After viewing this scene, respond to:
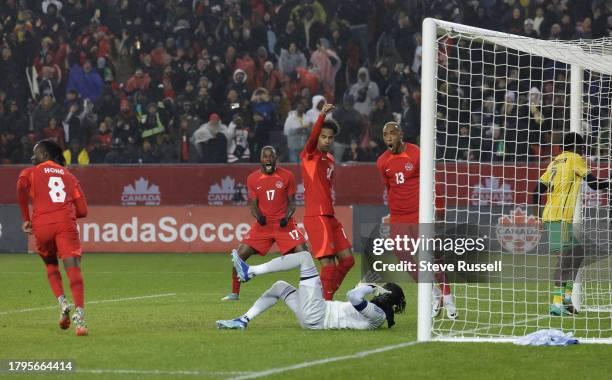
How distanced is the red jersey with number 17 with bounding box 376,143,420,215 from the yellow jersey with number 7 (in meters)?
1.51

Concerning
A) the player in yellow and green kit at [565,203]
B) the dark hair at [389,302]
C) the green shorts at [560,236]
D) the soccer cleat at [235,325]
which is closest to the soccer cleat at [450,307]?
the dark hair at [389,302]

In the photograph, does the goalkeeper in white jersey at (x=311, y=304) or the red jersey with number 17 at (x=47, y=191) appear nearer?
the goalkeeper in white jersey at (x=311, y=304)

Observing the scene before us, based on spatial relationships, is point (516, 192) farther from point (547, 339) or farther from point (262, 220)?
point (547, 339)

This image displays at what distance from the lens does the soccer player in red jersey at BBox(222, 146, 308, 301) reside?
15.1 metres

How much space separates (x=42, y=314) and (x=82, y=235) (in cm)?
1200

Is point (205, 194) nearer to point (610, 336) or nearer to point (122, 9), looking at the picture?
point (122, 9)

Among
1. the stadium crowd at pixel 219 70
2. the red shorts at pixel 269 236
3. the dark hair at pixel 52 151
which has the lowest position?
the red shorts at pixel 269 236

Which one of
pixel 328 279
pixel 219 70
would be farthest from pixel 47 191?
pixel 219 70

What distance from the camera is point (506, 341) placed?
9.92m

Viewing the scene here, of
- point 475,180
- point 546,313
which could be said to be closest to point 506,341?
point 546,313

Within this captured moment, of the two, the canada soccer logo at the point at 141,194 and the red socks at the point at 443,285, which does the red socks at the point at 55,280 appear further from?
the canada soccer logo at the point at 141,194

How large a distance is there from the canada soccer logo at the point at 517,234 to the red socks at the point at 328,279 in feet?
22.6

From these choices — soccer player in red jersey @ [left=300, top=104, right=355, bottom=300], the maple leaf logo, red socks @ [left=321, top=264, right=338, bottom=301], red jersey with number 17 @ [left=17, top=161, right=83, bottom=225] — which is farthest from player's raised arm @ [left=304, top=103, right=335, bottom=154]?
the maple leaf logo

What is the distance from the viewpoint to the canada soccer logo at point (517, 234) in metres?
18.9
